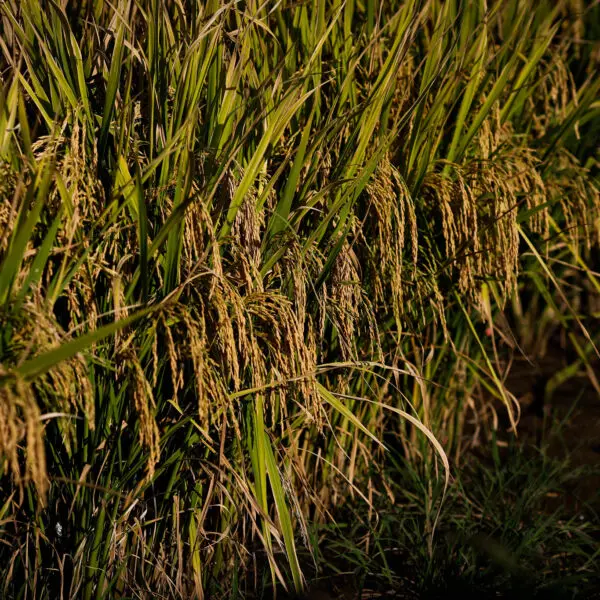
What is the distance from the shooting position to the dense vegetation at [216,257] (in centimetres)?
167

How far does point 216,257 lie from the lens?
1.72m

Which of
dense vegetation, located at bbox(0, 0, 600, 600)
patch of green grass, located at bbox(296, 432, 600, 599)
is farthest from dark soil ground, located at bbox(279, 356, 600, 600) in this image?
dense vegetation, located at bbox(0, 0, 600, 600)

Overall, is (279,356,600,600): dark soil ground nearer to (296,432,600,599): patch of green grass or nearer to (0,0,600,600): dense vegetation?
(296,432,600,599): patch of green grass

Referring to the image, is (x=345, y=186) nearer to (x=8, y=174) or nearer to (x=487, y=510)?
(x=8, y=174)

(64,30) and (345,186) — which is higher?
(64,30)

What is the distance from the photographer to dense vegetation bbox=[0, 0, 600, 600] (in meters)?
1.67

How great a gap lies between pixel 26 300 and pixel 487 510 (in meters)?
1.47

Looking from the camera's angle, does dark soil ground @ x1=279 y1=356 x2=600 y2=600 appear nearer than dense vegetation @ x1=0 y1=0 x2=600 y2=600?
No

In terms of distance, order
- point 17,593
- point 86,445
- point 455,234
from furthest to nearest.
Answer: point 455,234
point 17,593
point 86,445

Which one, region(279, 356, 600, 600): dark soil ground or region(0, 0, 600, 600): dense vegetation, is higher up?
region(0, 0, 600, 600): dense vegetation

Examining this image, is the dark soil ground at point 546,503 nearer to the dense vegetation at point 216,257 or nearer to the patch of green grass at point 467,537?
the patch of green grass at point 467,537

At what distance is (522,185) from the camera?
7.97ft

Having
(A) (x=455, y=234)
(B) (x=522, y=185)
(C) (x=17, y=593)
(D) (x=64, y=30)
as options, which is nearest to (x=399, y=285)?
(A) (x=455, y=234)

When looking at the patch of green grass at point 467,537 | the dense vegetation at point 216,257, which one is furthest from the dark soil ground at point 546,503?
the dense vegetation at point 216,257
